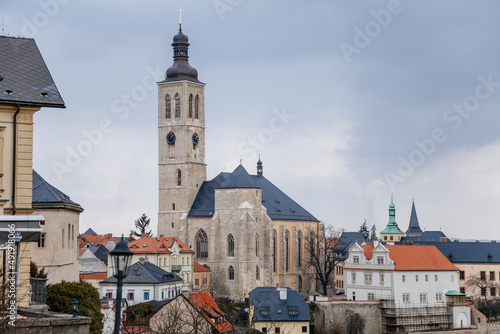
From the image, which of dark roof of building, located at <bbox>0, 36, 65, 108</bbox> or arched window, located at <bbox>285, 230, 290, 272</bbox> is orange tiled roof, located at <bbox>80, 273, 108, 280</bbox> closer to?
arched window, located at <bbox>285, 230, 290, 272</bbox>

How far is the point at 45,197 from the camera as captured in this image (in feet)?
99.0

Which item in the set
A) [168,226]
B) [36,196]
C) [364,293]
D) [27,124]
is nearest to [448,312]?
[364,293]

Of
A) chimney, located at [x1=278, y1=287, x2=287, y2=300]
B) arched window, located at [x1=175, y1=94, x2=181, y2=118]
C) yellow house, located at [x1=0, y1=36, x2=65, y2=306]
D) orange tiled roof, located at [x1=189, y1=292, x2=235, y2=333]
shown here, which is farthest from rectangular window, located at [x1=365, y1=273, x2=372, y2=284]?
yellow house, located at [x1=0, y1=36, x2=65, y2=306]

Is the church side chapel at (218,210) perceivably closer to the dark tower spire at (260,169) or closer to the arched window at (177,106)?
the arched window at (177,106)

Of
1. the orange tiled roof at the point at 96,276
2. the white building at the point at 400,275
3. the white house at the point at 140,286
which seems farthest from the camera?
the orange tiled roof at the point at 96,276

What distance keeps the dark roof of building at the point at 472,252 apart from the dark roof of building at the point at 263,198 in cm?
1898

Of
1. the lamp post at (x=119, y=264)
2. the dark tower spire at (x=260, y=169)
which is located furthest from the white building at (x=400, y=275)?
the lamp post at (x=119, y=264)

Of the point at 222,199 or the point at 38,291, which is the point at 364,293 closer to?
the point at 222,199

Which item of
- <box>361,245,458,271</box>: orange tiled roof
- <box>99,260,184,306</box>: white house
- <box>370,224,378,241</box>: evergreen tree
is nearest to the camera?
<box>99,260,184,306</box>: white house

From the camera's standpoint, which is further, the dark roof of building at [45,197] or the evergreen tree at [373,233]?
the evergreen tree at [373,233]

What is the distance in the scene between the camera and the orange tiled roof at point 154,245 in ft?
277

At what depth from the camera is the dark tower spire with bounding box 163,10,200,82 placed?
97750 mm

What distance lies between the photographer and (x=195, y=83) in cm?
9812

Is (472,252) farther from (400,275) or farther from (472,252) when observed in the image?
(400,275)
